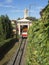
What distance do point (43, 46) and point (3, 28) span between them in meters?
40.5

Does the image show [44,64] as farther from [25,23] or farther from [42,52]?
[25,23]

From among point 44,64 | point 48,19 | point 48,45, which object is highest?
point 48,19

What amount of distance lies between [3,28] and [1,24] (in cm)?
80

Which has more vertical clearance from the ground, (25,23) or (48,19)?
(48,19)

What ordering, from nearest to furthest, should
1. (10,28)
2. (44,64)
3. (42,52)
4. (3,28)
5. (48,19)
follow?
1. (44,64)
2. (42,52)
3. (48,19)
4. (3,28)
5. (10,28)

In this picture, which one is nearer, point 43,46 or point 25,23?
point 43,46

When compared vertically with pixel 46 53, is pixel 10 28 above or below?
below

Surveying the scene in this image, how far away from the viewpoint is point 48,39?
4945 mm

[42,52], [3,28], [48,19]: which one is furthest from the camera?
[3,28]

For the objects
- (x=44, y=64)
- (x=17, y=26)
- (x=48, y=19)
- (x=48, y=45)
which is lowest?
(x=17, y=26)

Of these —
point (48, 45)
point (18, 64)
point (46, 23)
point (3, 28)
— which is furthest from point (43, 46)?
point (3, 28)

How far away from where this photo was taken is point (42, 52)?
16.3 feet

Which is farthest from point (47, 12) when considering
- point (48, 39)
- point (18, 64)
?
point (18, 64)

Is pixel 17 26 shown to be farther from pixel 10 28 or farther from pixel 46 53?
pixel 46 53
